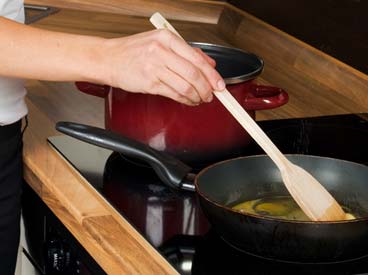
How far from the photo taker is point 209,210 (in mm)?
1138

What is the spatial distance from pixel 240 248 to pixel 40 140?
500 mm

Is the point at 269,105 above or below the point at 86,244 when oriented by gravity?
above

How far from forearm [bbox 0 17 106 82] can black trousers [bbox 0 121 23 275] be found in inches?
7.1

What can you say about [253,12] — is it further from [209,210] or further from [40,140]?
[209,210]

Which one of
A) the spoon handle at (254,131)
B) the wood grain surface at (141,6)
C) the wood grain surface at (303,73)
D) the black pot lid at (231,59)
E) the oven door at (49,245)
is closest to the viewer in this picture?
the spoon handle at (254,131)

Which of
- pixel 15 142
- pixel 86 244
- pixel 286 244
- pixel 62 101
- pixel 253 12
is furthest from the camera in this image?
pixel 253 12

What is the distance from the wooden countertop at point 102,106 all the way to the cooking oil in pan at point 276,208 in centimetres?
17

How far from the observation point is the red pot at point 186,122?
4.55 feet

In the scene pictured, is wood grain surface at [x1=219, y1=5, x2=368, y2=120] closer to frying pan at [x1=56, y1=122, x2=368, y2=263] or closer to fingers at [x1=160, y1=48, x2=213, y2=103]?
frying pan at [x1=56, y1=122, x2=368, y2=263]

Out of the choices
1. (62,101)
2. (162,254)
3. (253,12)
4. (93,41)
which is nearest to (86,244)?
(162,254)

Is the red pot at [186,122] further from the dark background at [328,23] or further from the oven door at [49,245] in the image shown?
the dark background at [328,23]

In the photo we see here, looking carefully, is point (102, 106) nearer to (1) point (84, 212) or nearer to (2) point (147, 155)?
(2) point (147, 155)

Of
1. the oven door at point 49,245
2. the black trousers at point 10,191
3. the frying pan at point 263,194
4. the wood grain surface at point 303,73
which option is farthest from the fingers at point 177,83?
the wood grain surface at point 303,73

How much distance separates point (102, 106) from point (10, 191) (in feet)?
1.10
